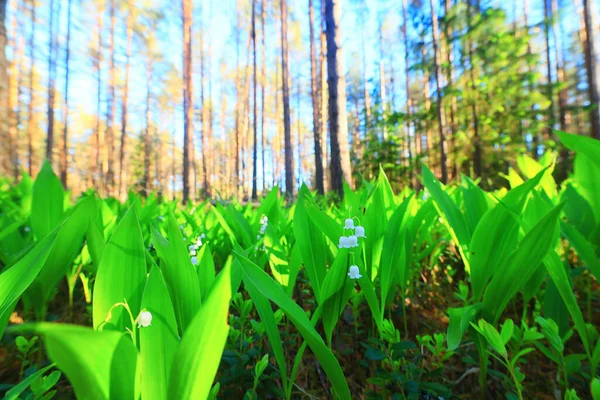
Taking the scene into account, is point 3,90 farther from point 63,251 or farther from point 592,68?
point 592,68

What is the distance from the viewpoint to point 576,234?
0.87m

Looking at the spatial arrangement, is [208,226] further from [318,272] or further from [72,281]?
[318,272]

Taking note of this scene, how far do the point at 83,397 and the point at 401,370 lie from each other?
2.67 ft

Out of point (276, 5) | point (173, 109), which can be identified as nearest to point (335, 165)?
point (276, 5)

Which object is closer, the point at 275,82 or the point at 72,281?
the point at 72,281

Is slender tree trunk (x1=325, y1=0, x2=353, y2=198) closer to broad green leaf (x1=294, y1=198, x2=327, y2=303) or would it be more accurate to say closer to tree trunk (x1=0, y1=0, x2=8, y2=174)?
broad green leaf (x1=294, y1=198, x2=327, y2=303)

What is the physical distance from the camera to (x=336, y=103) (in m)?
4.70

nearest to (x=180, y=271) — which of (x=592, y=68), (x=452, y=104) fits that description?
(x=592, y=68)

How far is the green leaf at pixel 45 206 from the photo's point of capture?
1.15 meters

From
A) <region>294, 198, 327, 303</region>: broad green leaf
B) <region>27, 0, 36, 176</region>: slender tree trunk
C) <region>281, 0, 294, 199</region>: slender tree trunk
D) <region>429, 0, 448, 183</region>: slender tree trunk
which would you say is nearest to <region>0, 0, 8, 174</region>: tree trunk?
<region>294, 198, 327, 303</region>: broad green leaf

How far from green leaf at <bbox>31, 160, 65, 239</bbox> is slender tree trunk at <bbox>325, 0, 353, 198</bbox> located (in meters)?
3.69

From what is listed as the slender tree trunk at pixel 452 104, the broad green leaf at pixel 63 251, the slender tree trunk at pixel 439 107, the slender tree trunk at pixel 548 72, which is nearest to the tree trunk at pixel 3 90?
the broad green leaf at pixel 63 251

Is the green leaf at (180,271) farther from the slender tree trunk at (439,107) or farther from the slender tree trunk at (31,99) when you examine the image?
the slender tree trunk at (31,99)

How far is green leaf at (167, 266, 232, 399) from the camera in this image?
39cm
